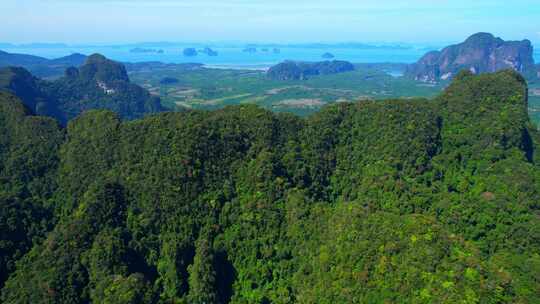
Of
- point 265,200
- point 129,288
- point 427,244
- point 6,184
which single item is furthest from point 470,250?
point 6,184

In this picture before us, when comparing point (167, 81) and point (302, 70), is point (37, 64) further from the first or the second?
point (302, 70)

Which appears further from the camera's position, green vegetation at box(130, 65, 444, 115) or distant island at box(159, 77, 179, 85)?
distant island at box(159, 77, 179, 85)

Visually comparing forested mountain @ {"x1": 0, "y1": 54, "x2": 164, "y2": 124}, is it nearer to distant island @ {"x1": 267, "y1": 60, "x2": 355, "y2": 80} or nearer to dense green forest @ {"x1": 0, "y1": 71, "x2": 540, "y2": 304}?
dense green forest @ {"x1": 0, "y1": 71, "x2": 540, "y2": 304}

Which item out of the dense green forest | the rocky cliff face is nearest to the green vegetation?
the rocky cliff face

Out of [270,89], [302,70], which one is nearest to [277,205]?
[270,89]

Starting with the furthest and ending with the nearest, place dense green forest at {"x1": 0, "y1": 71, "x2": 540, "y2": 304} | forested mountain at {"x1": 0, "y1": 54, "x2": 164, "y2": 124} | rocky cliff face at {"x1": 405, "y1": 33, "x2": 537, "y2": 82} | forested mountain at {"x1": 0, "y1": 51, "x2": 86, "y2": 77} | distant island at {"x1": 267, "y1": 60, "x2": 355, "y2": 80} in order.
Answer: distant island at {"x1": 267, "y1": 60, "x2": 355, "y2": 80}, rocky cliff face at {"x1": 405, "y1": 33, "x2": 537, "y2": 82}, forested mountain at {"x1": 0, "y1": 51, "x2": 86, "y2": 77}, forested mountain at {"x1": 0, "y1": 54, "x2": 164, "y2": 124}, dense green forest at {"x1": 0, "y1": 71, "x2": 540, "y2": 304}

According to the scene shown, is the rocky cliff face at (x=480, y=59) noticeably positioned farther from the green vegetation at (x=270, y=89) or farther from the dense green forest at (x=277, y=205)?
the dense green forest at (x=277, y=205)

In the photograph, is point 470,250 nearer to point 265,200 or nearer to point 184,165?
point 265,200

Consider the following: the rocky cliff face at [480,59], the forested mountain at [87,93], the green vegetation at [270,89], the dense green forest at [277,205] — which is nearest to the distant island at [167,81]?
the green vegetation at [270,89]
